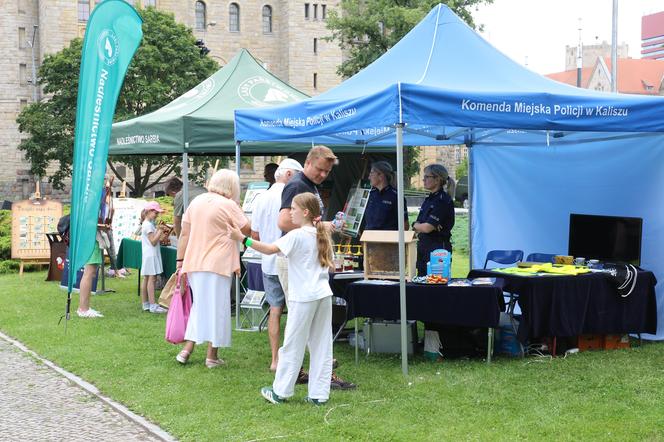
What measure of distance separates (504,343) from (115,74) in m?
4.88

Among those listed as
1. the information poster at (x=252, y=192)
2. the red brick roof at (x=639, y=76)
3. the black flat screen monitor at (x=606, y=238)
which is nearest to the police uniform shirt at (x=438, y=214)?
the black flat screen monitor at (x=606, y=238)

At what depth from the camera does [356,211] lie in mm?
10883

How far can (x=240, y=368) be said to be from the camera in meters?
8.16

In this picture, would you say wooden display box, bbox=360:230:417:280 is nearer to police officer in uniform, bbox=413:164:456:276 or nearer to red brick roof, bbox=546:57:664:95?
police officer in uniform, bbox=413:164:456:276

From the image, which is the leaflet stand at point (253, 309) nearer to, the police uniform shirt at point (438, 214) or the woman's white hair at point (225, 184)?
the police uniform shirt at point (438, 214)

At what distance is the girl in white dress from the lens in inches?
464

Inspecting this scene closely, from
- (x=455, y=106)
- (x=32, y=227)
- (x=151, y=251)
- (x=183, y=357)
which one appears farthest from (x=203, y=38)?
(x=455, y=106)

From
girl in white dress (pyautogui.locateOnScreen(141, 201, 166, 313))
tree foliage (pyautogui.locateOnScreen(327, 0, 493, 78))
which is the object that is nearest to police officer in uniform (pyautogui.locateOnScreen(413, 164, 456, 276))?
girl in white dress (pyautogui.locateOnScreen(141, 201, 166, 313))

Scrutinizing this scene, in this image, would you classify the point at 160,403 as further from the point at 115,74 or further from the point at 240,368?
the point at 115,74

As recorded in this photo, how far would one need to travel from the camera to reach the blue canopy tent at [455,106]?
7676 millimetres

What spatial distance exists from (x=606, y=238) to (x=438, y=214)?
182cm

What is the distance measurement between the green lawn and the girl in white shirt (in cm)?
20

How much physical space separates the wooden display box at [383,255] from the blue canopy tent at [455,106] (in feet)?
1.90

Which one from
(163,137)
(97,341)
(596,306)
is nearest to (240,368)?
(97,341)
